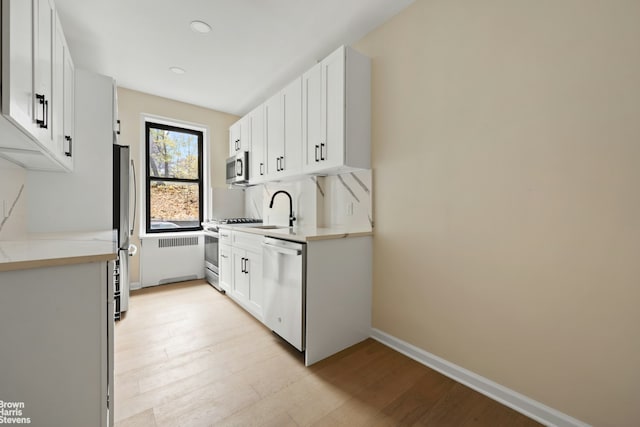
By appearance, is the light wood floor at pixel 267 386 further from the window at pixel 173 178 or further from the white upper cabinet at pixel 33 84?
the window at pixel 173 178

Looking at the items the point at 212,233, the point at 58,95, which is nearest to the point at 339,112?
the point at 58,95

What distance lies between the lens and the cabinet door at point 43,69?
123cm

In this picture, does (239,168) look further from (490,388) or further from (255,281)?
(490,388)

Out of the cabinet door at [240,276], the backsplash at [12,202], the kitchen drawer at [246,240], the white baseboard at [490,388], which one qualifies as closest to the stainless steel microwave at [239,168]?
the kitchen drawer at [246,240]

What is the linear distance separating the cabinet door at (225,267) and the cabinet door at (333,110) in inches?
69.3

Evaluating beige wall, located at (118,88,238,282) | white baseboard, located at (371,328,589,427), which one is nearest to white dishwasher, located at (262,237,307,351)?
white baseboard, located at (371,328,589,427)

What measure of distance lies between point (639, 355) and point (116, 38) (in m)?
4.29

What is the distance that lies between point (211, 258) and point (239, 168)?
139 centimetres

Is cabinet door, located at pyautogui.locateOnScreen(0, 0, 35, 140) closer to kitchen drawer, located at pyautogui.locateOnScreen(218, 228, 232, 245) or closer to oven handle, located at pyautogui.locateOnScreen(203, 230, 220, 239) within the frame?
kitchen drawer, located at pyautogui.locateOnScreen(218, 228, 232, 245)

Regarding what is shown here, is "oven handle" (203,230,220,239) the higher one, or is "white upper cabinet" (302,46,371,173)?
"white upper cabinet" (302,46,371,173)

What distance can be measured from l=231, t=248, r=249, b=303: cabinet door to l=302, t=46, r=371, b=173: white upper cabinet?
1276 mm

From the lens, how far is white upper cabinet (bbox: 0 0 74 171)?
98cm

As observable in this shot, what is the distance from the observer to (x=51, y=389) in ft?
3.07

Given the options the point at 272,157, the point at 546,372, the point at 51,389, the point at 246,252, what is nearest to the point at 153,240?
the point at 246,252
